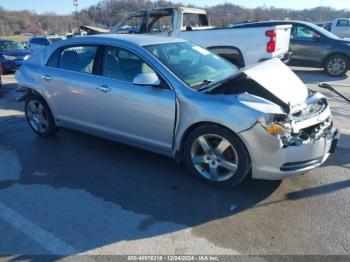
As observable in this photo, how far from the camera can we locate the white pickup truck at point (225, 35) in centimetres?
805

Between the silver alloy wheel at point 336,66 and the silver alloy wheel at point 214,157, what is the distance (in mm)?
8423

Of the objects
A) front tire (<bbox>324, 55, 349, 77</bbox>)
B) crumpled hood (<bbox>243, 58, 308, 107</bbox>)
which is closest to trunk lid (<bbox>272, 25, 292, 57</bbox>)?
front tire (<bbox>324, 55, 349, 77</bbox>)

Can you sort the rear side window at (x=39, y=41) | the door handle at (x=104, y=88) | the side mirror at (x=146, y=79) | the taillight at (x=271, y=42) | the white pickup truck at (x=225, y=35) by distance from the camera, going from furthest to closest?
the rear side window at (x=39, y=41), the white pickup truck at (x=225, y=35), the taillight at (x=271, y=42), the door handle at (x=104, y=88), the side mirror at (x=146, y=79)

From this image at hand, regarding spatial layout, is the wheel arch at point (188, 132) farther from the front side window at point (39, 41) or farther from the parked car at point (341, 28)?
the parked car at point (341, 28)

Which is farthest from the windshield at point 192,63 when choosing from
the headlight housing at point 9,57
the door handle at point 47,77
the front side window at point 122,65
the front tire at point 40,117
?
the headlight housing at point 9,57

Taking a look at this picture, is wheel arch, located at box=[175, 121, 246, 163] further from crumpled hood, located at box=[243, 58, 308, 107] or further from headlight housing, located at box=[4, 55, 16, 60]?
headlight housing, located at box=[4, 55, 16, 60]

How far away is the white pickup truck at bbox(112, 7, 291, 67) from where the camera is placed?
805cm

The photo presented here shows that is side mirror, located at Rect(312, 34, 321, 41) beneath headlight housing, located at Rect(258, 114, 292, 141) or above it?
above

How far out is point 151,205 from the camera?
345 centimetres

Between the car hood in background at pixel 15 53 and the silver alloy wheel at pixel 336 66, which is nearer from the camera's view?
the silver alloy wheel at pixel 336 66

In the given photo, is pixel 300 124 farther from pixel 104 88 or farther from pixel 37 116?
pixel 37 116

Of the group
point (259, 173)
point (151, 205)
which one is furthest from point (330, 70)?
point (151, 205)

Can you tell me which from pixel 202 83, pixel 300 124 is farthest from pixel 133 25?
pixel 300 124

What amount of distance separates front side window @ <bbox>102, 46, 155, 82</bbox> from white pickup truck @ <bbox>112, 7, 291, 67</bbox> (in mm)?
4705
